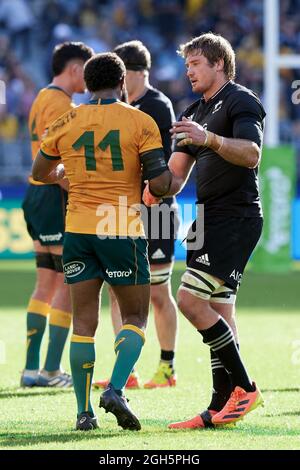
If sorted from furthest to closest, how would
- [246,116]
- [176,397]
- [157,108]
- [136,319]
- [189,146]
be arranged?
[157,108] < [176,397] < [189,146] < [136,319] < [246,116]

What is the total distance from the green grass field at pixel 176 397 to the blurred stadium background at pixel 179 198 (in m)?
0.01

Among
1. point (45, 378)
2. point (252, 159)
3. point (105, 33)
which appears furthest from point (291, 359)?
point (105, 33)

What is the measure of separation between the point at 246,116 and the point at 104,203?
934 mm

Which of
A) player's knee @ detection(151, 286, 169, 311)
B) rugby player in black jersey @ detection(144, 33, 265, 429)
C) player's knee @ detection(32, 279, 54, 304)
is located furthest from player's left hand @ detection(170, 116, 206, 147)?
player's knee @ detection(32, 279, 54, 304)

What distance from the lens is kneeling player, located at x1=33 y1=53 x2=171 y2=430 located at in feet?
19.6

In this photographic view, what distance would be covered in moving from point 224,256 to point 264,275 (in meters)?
10.7

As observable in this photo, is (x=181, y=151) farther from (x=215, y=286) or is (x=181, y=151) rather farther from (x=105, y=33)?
(x=105, y=33)

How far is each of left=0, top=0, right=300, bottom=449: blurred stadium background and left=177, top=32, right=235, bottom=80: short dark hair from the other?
213cm

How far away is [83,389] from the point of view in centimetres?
605

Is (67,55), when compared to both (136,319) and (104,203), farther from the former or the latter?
(136,319)

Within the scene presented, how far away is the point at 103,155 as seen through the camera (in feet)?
19.7

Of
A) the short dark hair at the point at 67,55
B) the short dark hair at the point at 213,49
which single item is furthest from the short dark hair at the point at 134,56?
the short dark hair at the point at 213,49

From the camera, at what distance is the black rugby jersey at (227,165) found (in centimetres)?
604

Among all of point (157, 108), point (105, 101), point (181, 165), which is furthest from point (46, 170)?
point (157, 108)
